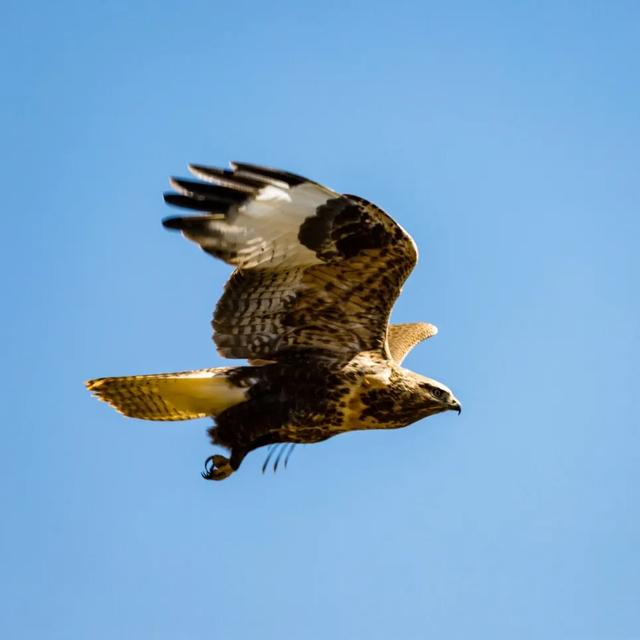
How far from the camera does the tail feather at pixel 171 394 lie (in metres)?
11.8

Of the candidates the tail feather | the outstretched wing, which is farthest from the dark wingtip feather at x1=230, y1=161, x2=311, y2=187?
the tail feather

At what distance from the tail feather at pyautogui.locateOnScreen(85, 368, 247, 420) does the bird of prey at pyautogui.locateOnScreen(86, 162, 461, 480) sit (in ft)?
0.04

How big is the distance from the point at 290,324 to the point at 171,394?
1.06 m

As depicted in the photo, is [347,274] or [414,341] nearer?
[347,274]

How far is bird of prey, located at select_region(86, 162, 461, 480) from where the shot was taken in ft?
37.0

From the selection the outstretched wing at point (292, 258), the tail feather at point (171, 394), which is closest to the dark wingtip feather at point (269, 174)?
the outstretched wing at point (292, 258)

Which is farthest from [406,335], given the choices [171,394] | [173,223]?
[173,223]

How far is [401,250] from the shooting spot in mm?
11461

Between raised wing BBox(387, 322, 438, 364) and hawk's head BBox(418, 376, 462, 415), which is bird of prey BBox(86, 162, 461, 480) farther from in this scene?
raised wing BBox(387, 322, 438, 364)

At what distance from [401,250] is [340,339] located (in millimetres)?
925

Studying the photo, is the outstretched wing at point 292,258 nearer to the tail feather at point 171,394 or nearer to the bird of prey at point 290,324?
the bird of prey at point 290,324

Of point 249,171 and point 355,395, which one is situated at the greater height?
point 249,171

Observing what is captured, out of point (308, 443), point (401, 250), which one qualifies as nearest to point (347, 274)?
point (401, 250)

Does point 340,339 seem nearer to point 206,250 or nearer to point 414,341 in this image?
point 206,250
